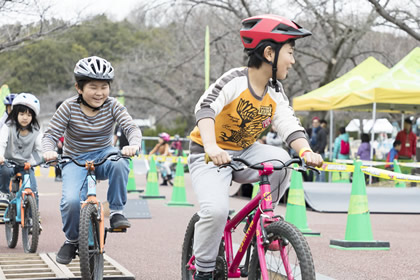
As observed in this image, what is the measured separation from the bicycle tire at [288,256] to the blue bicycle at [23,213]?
4239mm

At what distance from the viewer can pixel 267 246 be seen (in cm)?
397

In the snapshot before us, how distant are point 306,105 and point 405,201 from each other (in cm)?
738

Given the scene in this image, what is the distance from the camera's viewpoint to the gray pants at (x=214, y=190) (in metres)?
4.38

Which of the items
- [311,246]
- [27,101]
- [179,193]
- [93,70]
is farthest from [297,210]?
[179,193]

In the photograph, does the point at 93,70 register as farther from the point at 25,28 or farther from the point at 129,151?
the point at 25,28

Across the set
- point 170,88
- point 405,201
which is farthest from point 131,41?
point 405,201

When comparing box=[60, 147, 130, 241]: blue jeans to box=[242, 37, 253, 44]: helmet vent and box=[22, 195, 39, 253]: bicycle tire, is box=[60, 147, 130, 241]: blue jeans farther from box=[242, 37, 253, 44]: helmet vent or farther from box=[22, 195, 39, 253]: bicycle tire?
box=[22, 195, 39, 253]: bicycle tire

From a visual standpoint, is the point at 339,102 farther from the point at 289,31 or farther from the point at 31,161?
the point at 289,31

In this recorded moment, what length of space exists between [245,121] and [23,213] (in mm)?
4419

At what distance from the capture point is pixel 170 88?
43.6m

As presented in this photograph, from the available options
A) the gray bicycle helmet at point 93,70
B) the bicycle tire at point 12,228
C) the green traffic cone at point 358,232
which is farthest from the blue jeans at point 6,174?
the green traffic cone at point 358,232

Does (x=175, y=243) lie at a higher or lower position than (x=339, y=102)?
lower

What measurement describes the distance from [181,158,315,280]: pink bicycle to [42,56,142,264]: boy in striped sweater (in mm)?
1277

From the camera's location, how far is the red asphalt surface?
6.87 meters
